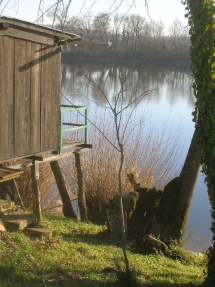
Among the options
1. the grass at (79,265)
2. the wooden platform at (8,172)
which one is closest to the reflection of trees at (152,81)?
the wooden platform at (8,172)

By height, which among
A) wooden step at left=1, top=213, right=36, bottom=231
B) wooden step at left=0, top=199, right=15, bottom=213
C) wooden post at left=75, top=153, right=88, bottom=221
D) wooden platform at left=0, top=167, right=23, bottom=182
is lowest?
wooden post at left=75, top=153, right=88, bottom=221

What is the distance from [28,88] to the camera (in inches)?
352

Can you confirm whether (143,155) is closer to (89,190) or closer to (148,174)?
(148,174)

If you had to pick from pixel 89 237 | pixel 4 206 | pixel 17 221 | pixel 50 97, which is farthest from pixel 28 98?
pixel 89 237

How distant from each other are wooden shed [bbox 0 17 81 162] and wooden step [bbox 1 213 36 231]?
1143mm

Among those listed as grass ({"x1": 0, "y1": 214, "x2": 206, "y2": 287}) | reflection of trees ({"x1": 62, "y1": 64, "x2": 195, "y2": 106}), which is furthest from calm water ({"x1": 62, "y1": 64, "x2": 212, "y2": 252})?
grass ({"x1": 0, "y1": 214, "x2": 206, "y2": 287})

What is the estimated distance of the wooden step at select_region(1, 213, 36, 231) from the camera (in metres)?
8.67

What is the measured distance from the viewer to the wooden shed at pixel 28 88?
27.2ft

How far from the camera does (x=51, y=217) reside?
11.6m

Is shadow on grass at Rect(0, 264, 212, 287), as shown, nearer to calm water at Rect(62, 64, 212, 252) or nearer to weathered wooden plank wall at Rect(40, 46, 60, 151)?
calm water at Rect(62, 64, 212, 252)

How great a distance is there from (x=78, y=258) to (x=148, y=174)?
7.83 m

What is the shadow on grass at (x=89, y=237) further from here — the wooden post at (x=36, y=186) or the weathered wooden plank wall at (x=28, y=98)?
the weathered wooden plank wall at (x=28, y=98)

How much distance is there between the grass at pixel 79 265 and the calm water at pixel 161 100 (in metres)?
1.57

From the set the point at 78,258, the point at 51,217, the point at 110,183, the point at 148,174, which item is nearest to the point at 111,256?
the point at 78,258
